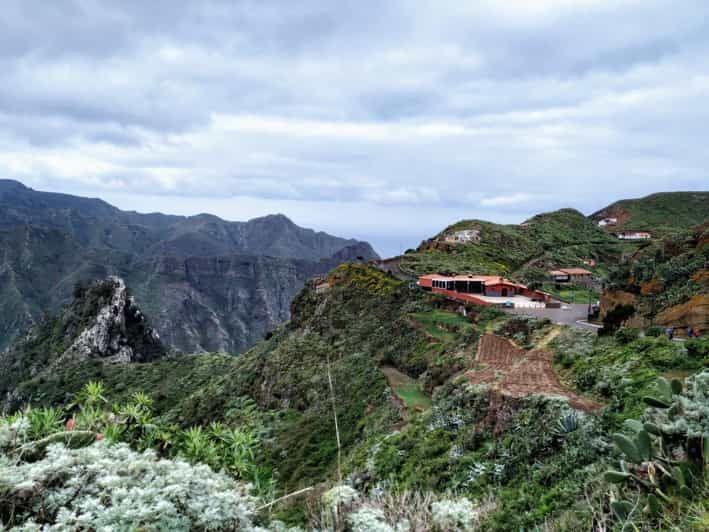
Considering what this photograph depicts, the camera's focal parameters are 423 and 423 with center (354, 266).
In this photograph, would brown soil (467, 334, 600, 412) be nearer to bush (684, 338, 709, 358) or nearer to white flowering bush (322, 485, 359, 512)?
bush (684, 338, 709, 358)

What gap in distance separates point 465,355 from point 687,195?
128 meters

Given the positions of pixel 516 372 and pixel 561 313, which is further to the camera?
pixel 561 313

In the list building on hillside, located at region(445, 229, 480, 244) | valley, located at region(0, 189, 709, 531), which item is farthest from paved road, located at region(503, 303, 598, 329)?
building on hillside, located at region(445, 229, 480, 244)

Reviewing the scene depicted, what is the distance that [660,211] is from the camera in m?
106

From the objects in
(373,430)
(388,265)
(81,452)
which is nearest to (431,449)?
(373,430)

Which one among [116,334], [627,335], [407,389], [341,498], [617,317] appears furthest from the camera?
[116,334]

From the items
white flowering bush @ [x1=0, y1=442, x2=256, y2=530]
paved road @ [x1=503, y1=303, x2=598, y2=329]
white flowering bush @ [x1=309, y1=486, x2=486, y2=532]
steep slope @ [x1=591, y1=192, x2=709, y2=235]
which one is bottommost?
paved road @ [x1=503, y1=303, x2=598, y2=329]

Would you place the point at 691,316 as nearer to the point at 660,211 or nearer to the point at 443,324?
the point at 443,324

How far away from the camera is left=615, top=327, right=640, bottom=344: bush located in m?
14.2

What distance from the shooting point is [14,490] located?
448cm

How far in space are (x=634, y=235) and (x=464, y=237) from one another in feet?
134

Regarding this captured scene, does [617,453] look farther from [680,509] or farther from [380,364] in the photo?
[380,364]

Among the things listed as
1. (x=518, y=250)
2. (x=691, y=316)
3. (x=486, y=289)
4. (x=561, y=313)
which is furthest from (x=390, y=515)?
(x=518, y=250)

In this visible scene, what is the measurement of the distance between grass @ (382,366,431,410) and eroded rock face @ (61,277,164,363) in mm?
60502
